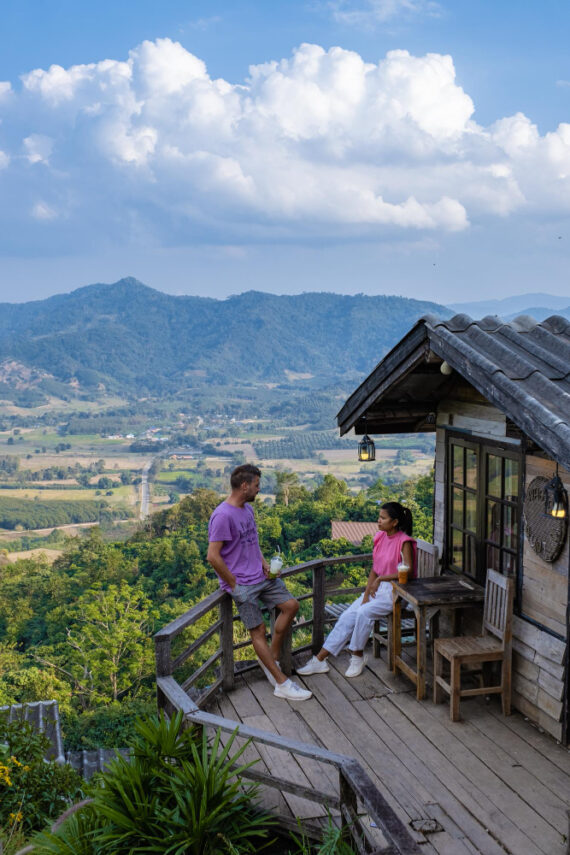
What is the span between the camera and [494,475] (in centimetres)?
544

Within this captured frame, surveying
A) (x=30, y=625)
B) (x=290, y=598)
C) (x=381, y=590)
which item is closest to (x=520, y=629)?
(x=381, y=590)

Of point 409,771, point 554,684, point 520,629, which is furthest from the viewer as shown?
point 520,629

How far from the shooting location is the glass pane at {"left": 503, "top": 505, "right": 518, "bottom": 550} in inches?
203

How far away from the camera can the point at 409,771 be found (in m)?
4.19

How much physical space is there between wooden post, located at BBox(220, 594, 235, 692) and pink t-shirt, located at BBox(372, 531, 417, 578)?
119 cm

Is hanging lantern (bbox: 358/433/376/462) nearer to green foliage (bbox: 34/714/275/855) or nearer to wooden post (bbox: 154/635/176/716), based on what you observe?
wooden post (bbox: 154/635/176/716)

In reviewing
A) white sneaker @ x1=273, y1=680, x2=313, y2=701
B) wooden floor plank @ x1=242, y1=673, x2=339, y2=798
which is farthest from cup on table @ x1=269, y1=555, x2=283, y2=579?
wooden floor plank @ x1=242, y1=673, x2=339, y2=798

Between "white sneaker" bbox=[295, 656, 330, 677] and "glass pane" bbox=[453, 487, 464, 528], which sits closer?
Answer: "white sneaker" bbox=[295, 656, 330, 677]

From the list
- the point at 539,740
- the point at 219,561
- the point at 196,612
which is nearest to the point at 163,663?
the point at 196,612

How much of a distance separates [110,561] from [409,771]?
48.9m

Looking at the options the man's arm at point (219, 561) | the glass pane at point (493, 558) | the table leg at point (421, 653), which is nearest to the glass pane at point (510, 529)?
the glass pane at point (493, 558)

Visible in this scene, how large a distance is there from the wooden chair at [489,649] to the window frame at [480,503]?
221mm

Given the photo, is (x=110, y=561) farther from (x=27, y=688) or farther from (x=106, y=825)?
(x=106, y=825)

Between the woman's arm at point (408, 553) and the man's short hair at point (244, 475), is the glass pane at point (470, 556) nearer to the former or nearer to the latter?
the woman's arm at point (408, 553)
